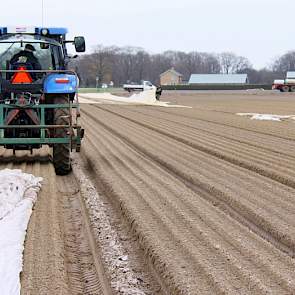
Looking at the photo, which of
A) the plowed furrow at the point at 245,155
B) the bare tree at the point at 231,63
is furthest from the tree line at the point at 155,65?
the plowed furrow at the point at 245,155

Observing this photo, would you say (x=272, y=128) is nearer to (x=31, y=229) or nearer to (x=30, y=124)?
(x=30, y=124)

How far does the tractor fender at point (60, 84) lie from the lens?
30.6 ft

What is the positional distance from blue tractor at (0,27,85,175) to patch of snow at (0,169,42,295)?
43.8 inches

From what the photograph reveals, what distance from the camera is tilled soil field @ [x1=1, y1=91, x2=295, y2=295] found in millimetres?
4328

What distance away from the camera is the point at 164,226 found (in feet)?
18.8

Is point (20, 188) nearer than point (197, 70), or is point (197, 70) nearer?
point (20, 188)

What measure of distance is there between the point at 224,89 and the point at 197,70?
2219 inches

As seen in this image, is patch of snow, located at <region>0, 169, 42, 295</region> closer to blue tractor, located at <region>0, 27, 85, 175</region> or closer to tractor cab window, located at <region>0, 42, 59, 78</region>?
blue tractor, located at <region>0, 27, 85, 175</region>

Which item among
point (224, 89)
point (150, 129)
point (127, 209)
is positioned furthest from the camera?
point (224, 89)

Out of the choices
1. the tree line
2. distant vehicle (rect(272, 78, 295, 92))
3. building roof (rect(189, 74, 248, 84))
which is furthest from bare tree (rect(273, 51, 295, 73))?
distant vehicle (rect(272, 78, 295, 92))

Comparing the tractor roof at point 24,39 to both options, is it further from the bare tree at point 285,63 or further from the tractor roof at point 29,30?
the bare tree at point 285,63

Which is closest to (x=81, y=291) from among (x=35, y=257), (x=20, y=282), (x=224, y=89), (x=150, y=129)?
(x=20, y=282)

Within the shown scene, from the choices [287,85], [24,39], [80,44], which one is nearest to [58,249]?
[80,44]

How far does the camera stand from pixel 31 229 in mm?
5668
